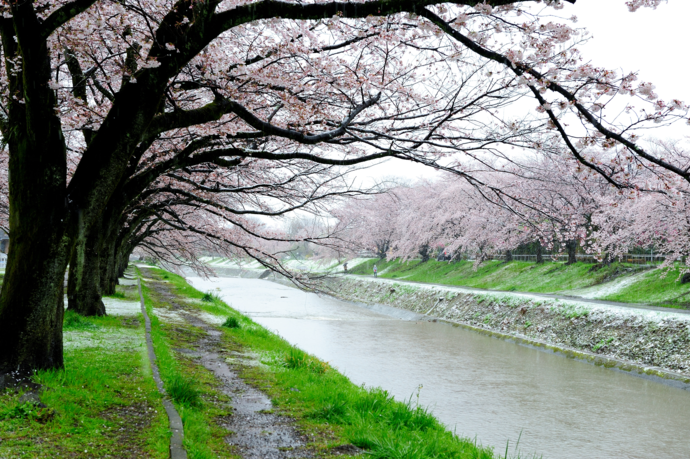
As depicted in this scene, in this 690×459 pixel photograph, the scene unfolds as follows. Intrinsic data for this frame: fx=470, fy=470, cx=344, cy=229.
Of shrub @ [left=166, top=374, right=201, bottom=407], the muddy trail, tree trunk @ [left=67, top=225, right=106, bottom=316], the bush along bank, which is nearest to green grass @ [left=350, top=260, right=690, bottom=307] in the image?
the bush along bank

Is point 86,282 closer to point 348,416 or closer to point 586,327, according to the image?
point 348,416

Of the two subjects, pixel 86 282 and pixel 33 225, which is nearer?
pixel 33 225

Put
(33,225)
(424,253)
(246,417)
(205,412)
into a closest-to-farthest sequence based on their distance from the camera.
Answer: (33,225)
(205,412)
(246,417)
(424,253)

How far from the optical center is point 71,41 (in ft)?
19.4

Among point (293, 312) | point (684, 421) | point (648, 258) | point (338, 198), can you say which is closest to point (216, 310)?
point (293, 312)

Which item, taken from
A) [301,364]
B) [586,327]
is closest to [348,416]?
[301,364]

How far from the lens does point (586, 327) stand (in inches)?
608

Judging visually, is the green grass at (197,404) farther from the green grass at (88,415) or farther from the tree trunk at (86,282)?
the tree trunk at (86,282)

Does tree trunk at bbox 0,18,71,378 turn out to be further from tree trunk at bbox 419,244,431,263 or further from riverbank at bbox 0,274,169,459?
tree trunk at bbox 419,244,431,263

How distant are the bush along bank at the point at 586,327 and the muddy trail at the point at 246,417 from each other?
2.22 m

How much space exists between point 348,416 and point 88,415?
275cm

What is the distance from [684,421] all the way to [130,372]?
989 cm

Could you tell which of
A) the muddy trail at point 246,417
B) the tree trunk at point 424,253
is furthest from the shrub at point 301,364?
the tree trunk at point 424,253

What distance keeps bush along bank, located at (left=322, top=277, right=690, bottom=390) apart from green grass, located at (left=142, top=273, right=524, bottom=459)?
5.25 ft
